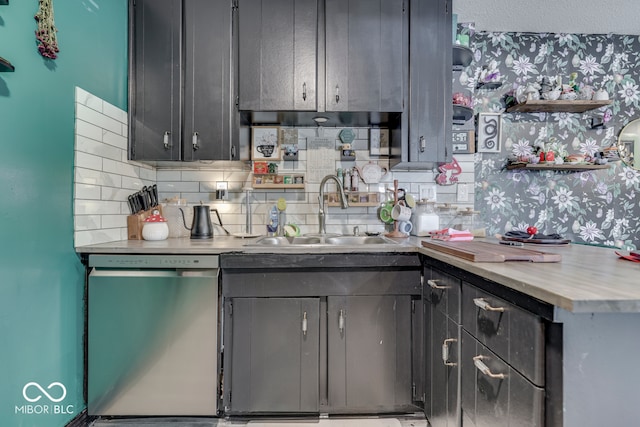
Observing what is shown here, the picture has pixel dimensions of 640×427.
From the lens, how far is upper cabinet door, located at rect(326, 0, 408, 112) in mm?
2023

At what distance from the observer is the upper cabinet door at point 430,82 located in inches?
80.8

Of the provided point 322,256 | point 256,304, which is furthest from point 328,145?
point 256,304

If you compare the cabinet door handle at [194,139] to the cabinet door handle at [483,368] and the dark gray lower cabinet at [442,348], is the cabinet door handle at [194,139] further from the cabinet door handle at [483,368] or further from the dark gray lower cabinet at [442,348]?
the cabinet door handle at [483,368]

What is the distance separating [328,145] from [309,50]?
2.10 ft

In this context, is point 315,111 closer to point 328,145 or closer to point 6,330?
point 328,145

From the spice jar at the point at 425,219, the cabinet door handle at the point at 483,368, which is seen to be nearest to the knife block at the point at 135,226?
the spice jar at the point at 425,219

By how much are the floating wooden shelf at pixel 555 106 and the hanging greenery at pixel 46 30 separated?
9.20ft

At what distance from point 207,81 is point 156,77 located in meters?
0.31

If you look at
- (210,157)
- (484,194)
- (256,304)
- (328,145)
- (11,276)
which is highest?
(328,145)

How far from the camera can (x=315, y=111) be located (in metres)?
2.05

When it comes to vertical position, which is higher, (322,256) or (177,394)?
(322,256)

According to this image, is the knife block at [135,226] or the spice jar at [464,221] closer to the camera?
the knife block at [135,226]

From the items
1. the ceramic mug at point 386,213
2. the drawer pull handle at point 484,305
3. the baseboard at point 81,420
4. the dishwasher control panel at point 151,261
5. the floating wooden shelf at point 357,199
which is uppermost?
the floating wooden shelf at point 357,199

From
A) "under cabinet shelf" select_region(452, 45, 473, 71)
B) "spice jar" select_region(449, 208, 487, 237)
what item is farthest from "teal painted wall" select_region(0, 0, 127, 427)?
"spice jar" select_region(449, 208, 487, 237)
